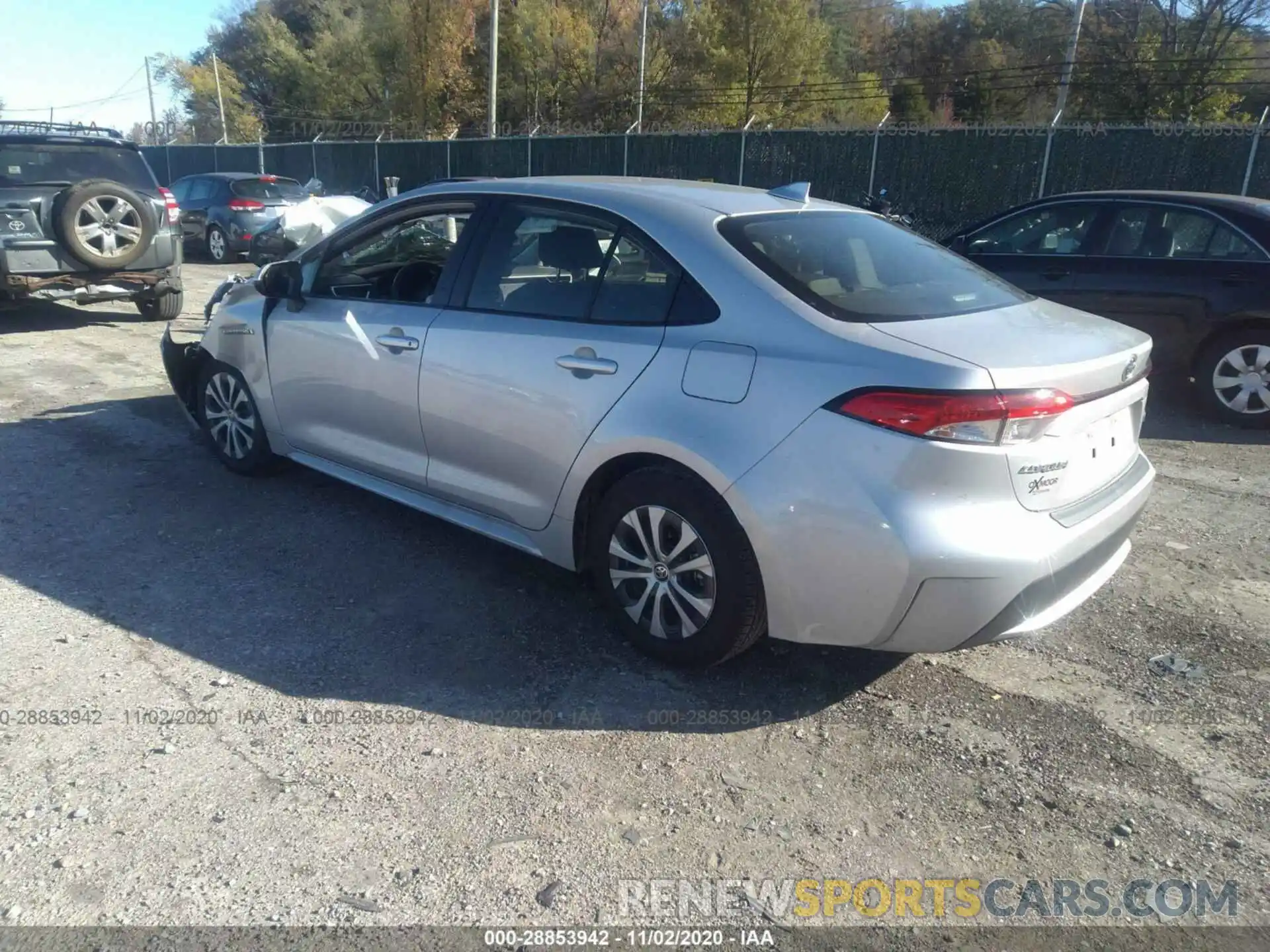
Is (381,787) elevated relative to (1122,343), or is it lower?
lower

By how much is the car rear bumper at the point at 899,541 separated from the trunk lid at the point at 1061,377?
0.09 metres

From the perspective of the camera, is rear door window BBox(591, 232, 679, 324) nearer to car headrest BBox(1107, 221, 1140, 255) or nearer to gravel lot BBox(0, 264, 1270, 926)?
gravel lot BBox(0, 264, 1270, 926)

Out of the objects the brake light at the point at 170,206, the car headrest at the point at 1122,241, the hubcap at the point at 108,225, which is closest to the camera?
the car headrest at the point at 1122,241

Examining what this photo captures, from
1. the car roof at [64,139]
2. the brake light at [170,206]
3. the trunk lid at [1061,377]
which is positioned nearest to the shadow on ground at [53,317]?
the brake light at [170,206]

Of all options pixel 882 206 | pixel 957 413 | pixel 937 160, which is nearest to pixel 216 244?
pixel 882 206

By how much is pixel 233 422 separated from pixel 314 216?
11.9 meters

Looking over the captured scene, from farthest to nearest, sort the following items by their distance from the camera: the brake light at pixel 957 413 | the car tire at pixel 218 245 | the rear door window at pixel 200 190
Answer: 1. the rear door window at pixel 200 190
2. the car tire at pixel 218 245
3. the brake light at pixel 957 413

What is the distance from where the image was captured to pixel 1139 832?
2.76 m

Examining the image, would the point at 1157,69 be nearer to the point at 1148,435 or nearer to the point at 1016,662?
the point at 1148,435

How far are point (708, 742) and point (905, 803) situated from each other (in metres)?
0.63

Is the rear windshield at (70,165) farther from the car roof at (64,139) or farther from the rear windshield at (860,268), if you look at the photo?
the rear windshield at (860,268)

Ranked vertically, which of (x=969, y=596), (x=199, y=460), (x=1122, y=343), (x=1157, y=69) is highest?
(x=1157, y=69)

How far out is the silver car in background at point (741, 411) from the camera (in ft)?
9.55

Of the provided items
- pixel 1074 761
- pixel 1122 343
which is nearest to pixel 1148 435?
pixel 1122 343
